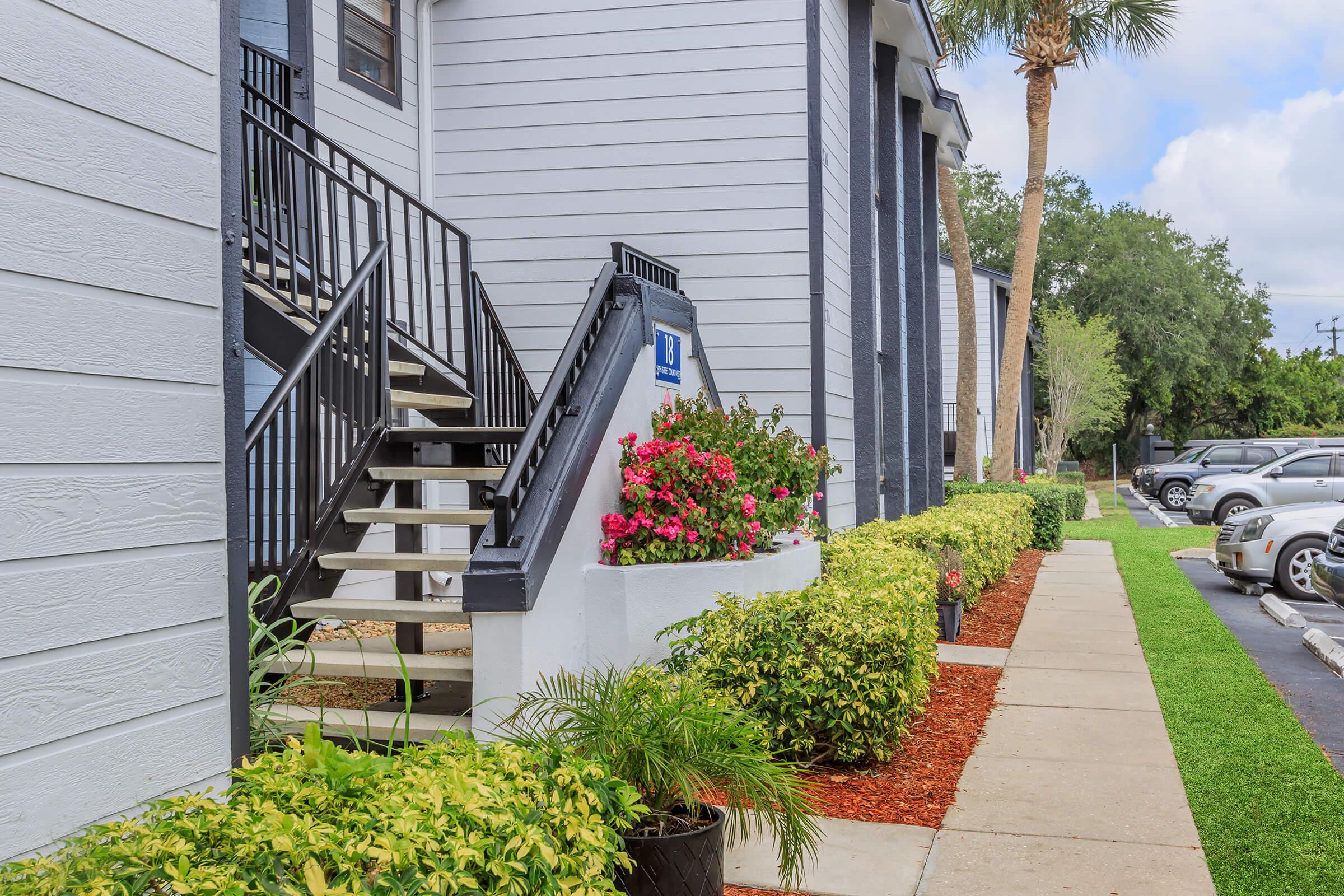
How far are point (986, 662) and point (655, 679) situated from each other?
14.9ft

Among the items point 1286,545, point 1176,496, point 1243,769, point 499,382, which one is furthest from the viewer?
point 1176,496

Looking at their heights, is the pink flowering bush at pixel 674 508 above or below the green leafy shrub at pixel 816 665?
above

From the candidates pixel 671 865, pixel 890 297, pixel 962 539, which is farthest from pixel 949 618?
pixel 671 865

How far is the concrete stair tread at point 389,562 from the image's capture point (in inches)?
202

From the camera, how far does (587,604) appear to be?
210 inches

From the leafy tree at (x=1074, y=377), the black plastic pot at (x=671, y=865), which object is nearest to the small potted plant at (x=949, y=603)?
the black plastic pot at (x=671, y=865)

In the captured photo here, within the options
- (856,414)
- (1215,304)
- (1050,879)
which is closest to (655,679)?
(1050,879)

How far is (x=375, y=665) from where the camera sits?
477 cm

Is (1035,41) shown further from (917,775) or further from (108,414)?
(108,414)

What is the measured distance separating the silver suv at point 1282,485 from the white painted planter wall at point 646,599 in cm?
1687

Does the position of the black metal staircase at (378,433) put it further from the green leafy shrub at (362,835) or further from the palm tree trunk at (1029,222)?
the palm tree trunk at (1029,222)

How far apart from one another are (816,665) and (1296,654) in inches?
219

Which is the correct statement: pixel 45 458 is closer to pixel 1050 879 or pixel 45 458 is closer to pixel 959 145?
pixel 1050 879

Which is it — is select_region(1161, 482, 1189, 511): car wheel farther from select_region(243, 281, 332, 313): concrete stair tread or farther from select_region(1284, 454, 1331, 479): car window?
select_region(243, 281, 332, 313): concrete stair tread
